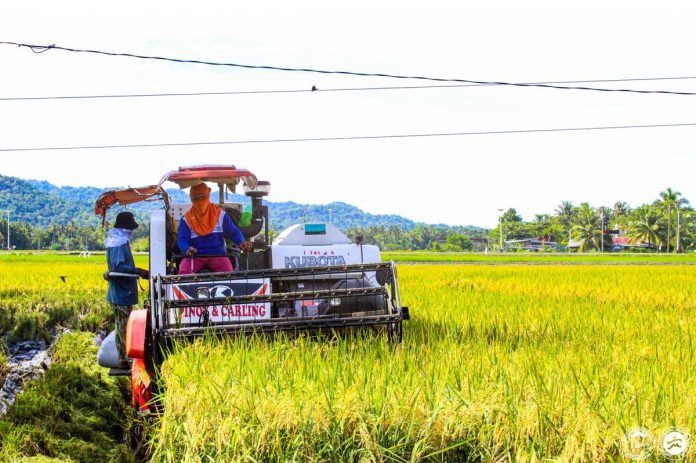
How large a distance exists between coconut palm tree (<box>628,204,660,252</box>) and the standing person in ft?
348

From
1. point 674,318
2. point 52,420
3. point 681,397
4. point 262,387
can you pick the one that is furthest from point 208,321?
point 674,318

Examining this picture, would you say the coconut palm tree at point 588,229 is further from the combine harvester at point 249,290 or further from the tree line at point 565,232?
the combine harvester at point 249,290

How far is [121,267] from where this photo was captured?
9.48 meters

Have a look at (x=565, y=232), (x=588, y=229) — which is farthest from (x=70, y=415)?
(x=565, y=232)

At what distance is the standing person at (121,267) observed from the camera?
31.0ft

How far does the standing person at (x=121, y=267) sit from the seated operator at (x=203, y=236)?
94 cm

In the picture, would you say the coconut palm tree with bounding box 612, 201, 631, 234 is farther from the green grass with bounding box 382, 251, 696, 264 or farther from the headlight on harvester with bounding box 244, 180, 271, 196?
the headlight on harvester with bounding box 244, 180, 271, 196

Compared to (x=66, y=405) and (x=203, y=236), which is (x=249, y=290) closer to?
(x=203, y=236)

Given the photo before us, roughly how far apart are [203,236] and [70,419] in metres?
2.28

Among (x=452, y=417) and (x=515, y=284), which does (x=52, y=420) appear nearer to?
(x=452, y=417)

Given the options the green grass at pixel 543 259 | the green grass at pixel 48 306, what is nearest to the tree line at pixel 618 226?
the green grass at pixel 543 259

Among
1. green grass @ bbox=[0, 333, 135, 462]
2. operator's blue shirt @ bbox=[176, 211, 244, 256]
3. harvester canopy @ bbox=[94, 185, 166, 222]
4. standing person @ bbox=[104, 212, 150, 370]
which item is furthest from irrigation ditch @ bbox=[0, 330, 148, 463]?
harvester canopy @ bbox=[94, 185, 166, 222]

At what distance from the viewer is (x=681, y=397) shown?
17.0 feet

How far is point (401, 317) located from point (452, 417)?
2.48 metres
